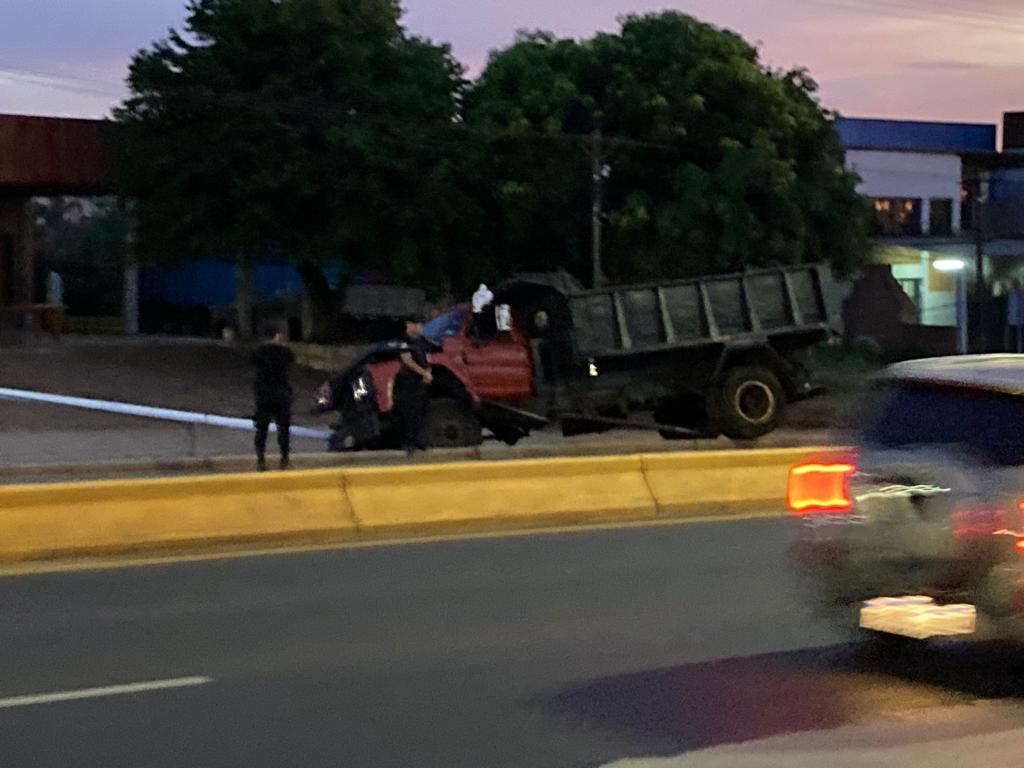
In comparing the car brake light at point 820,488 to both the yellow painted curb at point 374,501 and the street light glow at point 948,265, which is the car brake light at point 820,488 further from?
Answer: the street light glow at point 948,265

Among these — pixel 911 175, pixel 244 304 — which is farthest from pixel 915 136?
pixel 244 304

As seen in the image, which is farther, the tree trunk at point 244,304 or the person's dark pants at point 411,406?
the tree trunk at point 244,304

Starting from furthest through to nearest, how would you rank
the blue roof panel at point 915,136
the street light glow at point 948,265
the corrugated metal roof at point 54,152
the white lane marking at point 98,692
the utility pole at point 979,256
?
the blue roof panel at point 915,136 → the street light glow at point 948,265 → the utility pole at point 979,256 → the corrugated metal roof at point 54,152 → the white lane marking at point 98,692

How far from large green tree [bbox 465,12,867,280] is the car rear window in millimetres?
23099

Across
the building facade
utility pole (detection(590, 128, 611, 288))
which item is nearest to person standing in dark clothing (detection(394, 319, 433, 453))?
utility pole (detection(590, 128, 611, 288))

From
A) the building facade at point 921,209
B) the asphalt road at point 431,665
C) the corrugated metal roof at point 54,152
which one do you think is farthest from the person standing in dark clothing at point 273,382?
the building facade at point 921,209

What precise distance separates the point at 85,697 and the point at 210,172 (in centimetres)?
2715

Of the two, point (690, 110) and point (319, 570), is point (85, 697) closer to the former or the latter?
point (319, 570)

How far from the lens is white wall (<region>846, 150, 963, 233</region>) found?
5303 centimetres

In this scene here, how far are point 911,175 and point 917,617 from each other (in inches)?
1904

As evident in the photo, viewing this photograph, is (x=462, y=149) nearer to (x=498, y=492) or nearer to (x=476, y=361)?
(x=476, y=361)

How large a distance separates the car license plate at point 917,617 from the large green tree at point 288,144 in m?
26.2

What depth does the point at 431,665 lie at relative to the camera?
841cm

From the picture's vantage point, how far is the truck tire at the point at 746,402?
919 inches
